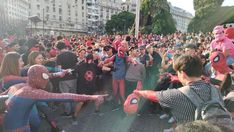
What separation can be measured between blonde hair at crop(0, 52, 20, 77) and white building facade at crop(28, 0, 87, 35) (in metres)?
98.2

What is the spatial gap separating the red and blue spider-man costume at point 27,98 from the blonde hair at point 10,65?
1.06 metres

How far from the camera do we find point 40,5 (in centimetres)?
11056

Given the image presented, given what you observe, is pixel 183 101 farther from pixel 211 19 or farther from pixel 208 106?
pixel 211 19

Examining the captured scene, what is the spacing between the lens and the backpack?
2590mm

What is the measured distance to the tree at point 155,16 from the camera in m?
53.2

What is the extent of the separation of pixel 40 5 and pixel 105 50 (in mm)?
105586


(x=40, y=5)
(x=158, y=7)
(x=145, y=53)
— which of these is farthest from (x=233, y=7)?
(x=40, y=5)

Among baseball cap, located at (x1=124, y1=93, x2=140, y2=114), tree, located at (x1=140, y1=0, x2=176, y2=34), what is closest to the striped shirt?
baseball cap, located at (x1=124, y1=93, x2=140, y2=114)

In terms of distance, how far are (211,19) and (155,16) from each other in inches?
333

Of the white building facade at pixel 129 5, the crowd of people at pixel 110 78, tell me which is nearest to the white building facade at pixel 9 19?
the crowd of people at pixel 110 78

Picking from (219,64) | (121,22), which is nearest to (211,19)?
(121,22)

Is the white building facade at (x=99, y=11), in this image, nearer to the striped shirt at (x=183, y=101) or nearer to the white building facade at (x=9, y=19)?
the white building facade at (x=9, y=19)

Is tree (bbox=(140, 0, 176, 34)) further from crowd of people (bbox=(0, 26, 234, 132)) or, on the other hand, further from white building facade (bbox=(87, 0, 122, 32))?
white building facade (bbox=(87, 0, 122, 32))

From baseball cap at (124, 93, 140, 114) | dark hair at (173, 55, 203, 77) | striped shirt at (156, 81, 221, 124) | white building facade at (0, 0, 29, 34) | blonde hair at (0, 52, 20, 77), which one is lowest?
baseball cap at (124, 93, 140, 114)
